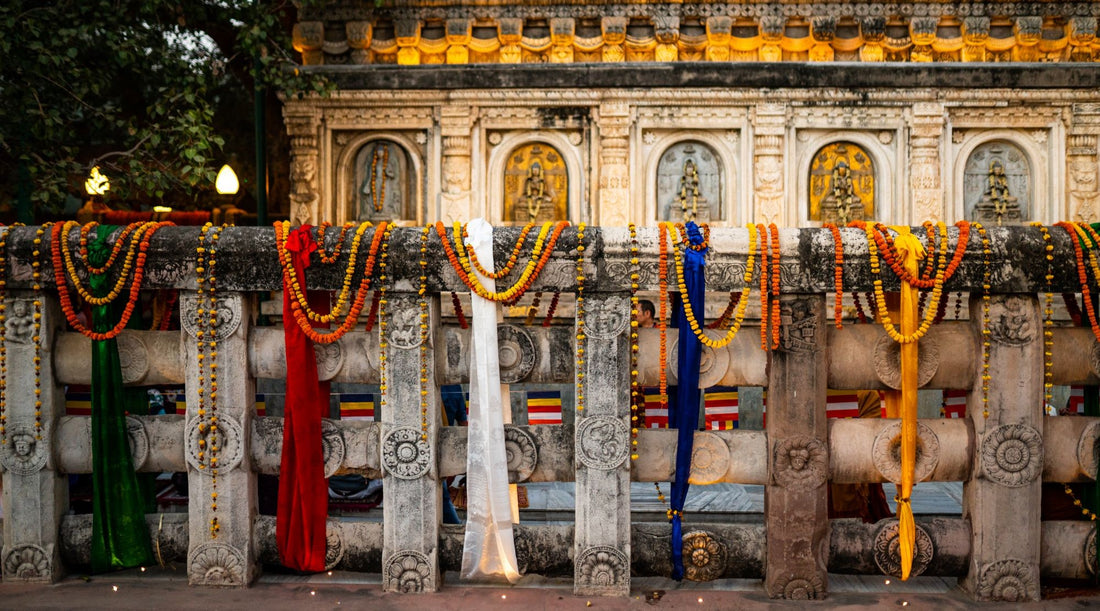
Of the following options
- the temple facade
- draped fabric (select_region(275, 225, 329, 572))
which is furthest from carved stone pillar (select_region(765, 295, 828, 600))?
the temple facade

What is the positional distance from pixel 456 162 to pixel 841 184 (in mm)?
7118

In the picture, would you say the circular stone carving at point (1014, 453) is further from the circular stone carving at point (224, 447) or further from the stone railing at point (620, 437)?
the circular stone carving at point (224, 447)

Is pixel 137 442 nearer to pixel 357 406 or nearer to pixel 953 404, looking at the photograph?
pixel 357 406

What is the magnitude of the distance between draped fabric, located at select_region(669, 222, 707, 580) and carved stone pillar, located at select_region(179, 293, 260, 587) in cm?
330

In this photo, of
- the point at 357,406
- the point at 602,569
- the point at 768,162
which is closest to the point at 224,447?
the point at 357,406

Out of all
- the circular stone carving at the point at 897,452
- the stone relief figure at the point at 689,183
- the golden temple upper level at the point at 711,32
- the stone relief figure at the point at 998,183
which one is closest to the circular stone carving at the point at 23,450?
the circular stone carving at the point at 897,452

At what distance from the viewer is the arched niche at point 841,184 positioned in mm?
14758

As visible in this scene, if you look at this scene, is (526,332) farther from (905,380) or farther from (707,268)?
(905,380)

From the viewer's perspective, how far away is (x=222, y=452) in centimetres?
609

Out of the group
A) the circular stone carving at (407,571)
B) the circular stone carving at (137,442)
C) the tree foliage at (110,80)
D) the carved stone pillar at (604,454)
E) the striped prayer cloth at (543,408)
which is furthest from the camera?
the tree foliage at (110,80)

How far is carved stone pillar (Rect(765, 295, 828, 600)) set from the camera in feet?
18.9

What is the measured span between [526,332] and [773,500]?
221 cm

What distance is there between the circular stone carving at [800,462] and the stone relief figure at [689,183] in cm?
935

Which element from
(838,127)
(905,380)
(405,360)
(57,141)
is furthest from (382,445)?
(838,127)
